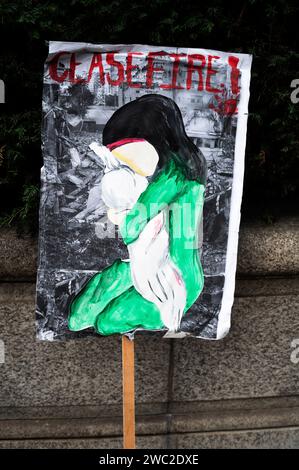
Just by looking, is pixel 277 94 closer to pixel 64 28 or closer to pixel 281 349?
pixel 64 28

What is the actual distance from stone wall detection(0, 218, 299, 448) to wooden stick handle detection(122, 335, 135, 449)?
1.21 feet

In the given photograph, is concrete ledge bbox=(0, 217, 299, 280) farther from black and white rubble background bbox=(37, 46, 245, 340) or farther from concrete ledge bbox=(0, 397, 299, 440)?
concrete ledge bbox=(0, 397, 299, 440)

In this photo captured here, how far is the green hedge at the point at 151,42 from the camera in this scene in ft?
8.60

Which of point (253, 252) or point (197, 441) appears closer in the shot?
point (253, 252)

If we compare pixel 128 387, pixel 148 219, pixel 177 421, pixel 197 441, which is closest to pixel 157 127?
pixel 148 219

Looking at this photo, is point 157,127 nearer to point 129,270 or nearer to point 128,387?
point 129,270

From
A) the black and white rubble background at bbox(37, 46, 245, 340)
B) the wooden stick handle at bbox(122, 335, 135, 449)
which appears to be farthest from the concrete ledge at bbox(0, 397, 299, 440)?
the black and white rubble background at bbox(37, 46, 245, 340)

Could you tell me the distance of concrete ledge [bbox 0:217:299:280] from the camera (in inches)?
106

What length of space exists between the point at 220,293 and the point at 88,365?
0.81 meters

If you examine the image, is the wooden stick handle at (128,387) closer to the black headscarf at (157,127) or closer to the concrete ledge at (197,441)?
the concrete ledge at (197,441)

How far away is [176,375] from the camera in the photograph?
2934 mm

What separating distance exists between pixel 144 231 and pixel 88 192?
0.28 meters

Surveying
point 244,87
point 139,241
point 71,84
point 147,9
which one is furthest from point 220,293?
point 147,9

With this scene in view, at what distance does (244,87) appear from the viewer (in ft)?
7.61
